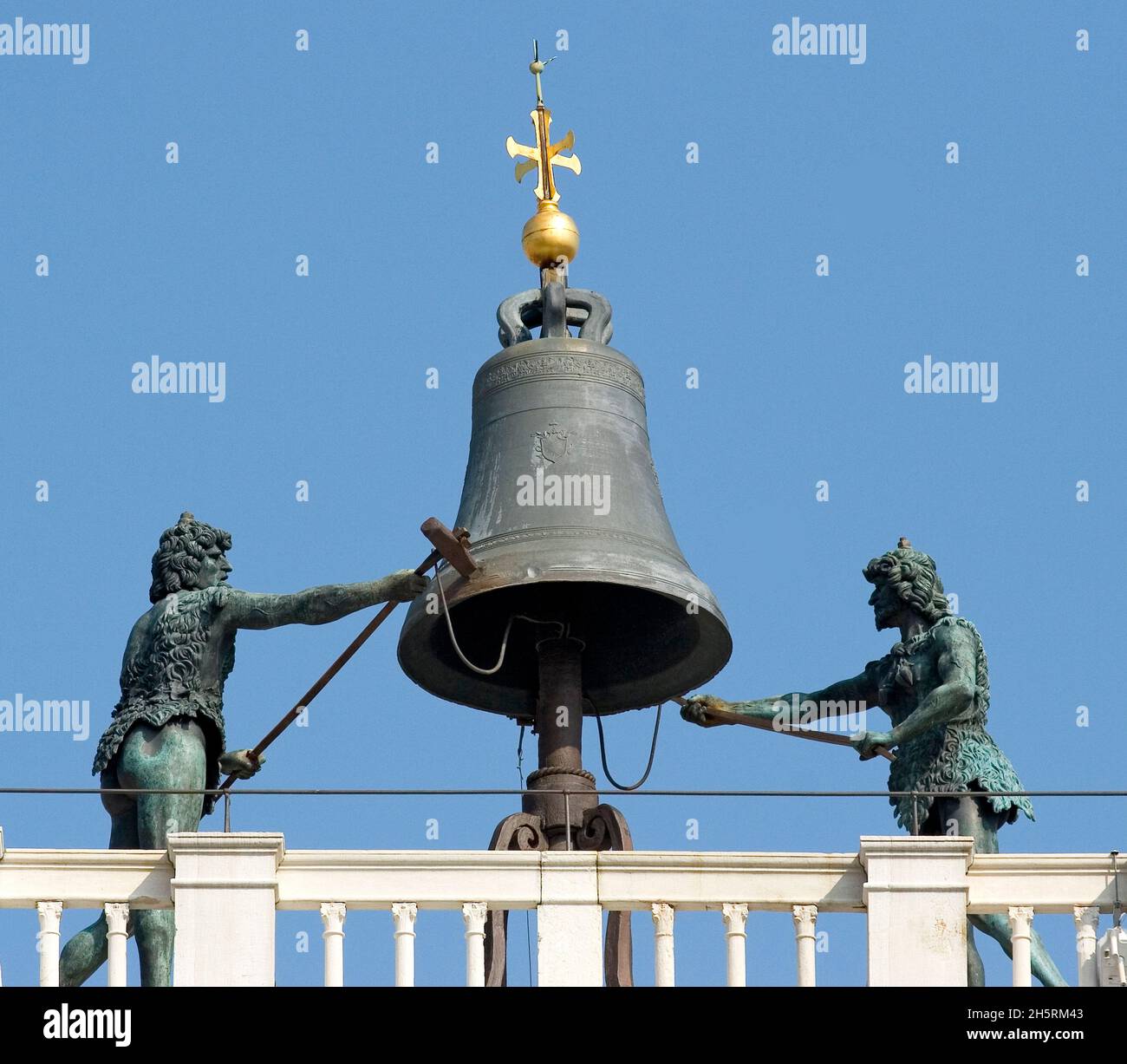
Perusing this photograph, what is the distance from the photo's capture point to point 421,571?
26.8m

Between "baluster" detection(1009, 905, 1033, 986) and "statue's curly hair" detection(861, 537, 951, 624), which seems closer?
"baluster" detection(1009, 905, 1033, 986)

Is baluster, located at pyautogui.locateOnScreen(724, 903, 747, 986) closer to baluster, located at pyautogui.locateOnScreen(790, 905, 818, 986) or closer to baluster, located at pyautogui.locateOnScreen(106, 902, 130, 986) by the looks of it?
baluster, located at pyautogui.locateOnScreen(790, 905, 818, 986)

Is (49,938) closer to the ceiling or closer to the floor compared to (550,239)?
closer to the floor

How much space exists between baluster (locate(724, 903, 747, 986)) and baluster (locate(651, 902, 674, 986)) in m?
0.31

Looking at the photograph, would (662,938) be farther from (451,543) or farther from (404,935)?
Answer: (451,543)

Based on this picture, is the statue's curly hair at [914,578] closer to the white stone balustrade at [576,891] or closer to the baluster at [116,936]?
the white stone balustrade at [576,891]

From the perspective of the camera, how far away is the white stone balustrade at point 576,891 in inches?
969

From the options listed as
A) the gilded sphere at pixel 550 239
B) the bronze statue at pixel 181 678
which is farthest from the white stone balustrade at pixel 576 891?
the gilded sphere at pixel 550 239

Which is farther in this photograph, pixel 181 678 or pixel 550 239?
pixel 550 239

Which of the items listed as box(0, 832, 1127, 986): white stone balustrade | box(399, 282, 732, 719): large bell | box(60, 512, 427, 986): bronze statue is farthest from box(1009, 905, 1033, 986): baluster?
box(60, 512, 427, 986): bronze statue

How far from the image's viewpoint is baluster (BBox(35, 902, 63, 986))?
24.3m

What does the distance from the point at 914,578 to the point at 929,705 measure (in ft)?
3.74

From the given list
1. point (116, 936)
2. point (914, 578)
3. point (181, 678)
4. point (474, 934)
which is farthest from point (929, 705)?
point (116, 936)
